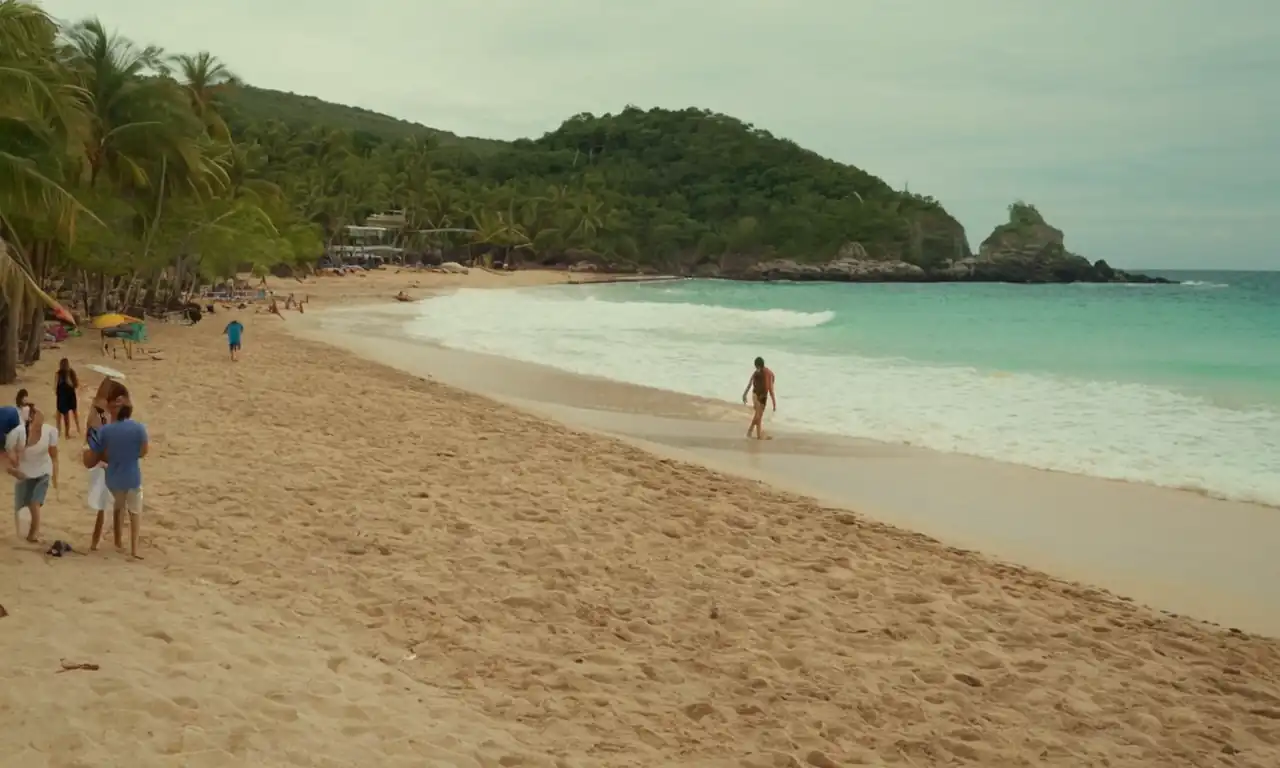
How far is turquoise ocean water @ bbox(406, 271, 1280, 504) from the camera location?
12.9m

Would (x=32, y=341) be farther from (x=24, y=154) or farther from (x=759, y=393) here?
(x=759, y=393)

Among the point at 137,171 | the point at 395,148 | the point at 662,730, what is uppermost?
the point at 395,148

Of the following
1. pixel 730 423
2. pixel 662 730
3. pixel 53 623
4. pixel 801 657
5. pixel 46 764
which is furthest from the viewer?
pixel 730 423

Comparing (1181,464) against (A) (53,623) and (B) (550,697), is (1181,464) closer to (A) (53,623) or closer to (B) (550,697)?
(B) (550,697)

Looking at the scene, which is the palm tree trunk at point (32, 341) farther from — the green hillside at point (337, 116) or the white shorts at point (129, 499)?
the green hillside at point (337, 116)

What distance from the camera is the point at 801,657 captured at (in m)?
5.53

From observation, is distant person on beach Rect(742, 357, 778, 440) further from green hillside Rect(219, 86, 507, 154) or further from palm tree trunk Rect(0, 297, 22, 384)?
green hillside Rect(219, 86, 507, 154)

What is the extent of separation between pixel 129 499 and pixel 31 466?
0.74m

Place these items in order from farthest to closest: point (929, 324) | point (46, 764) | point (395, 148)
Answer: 1. point (395, 148)
2. point (929, 324)
3. point (46, 764)

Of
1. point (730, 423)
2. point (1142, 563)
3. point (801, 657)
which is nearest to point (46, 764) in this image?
point (801, 657)

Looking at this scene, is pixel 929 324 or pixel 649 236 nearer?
pixel 929 324

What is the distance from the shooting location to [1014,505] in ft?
32.3

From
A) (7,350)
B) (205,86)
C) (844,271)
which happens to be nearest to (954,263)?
(844,271)

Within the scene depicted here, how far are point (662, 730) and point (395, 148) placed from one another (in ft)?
380
